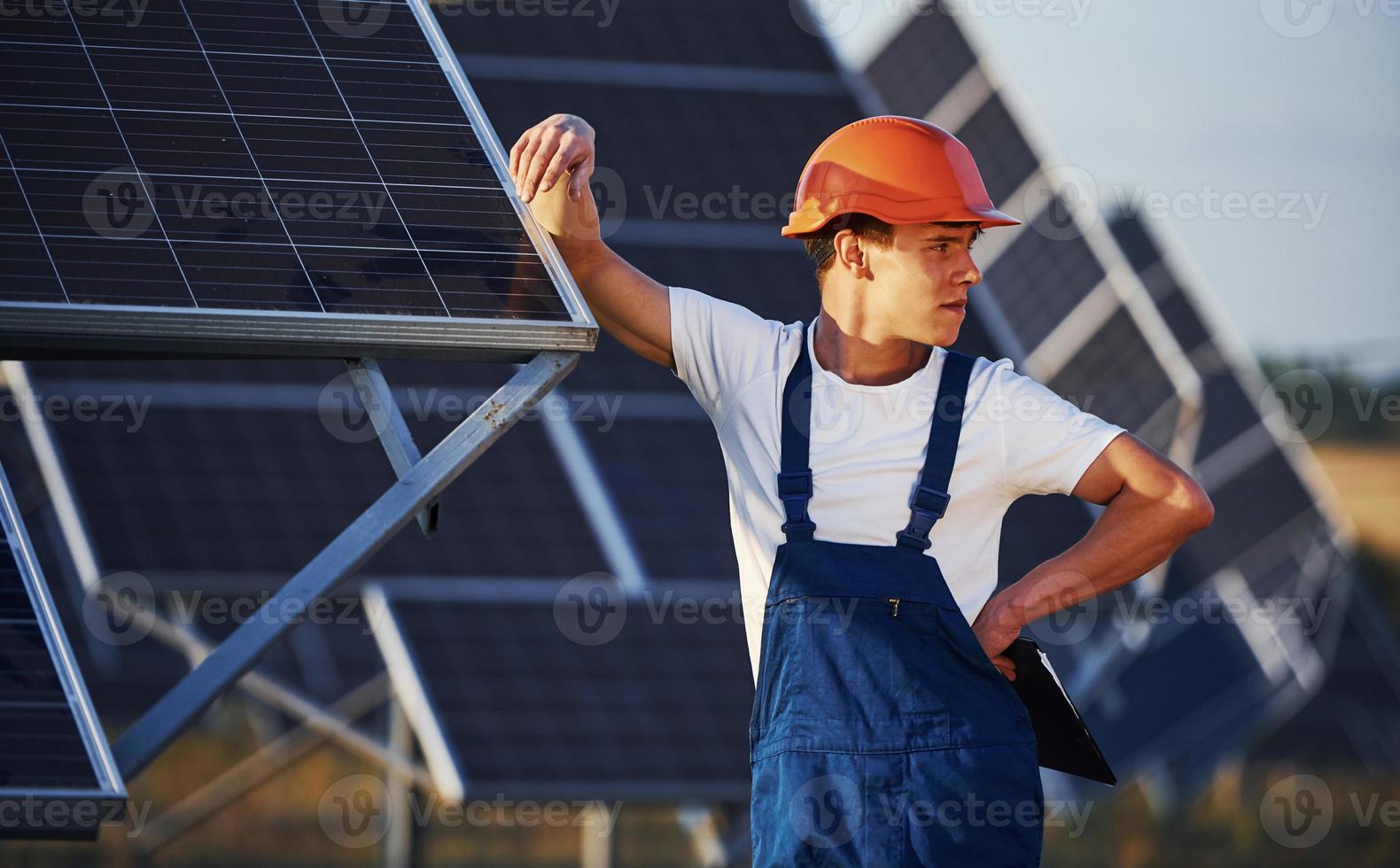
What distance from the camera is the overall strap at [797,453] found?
3605 mm

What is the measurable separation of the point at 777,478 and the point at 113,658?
37.8 feet

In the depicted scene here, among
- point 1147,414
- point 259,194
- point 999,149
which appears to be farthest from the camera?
point 999,149

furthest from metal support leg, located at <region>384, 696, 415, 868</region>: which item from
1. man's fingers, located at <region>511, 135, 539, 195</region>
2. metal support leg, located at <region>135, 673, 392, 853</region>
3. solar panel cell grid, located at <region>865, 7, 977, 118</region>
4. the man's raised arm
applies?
man's fingers, located at <region>511, 135, 539, 195</region>

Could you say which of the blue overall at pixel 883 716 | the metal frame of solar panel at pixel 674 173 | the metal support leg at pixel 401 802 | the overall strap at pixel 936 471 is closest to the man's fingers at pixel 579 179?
the blue overall at pixel 883 716

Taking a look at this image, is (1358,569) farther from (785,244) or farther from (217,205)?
(217,205)

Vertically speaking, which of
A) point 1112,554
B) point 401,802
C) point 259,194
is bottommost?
point 1112,554

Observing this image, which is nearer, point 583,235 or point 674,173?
point 583,235

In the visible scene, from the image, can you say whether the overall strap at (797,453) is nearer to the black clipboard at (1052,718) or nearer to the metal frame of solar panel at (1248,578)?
the black clipboard at (1052,718)

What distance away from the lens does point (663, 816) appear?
1730 cm

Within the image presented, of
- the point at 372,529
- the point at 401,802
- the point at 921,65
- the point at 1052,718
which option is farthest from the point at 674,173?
the point at 1052,718

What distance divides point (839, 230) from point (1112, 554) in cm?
85

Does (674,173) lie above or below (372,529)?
above

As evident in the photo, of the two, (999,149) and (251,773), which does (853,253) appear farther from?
(999,149)

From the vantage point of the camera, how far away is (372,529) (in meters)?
3.71
